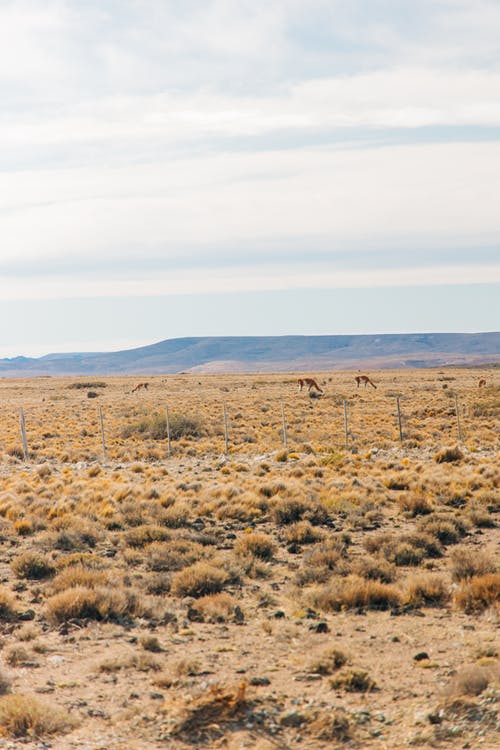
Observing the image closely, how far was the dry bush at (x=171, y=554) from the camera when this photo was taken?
13.1 metres

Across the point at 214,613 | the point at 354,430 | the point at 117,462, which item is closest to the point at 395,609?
the point at 214,613

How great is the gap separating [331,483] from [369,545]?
6.77 m

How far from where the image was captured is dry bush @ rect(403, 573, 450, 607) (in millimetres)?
10842

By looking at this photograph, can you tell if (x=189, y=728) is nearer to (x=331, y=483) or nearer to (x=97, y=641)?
(x=97, y=641)

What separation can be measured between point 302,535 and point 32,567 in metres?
5.26

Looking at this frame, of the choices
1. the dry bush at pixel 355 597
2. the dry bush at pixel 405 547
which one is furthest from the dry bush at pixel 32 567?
the dry bush at pixel 405 547

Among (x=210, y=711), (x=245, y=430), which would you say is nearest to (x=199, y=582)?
(x=210, y=711)

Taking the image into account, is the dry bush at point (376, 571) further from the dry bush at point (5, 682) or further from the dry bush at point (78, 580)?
the dry bush at point (5, 682)

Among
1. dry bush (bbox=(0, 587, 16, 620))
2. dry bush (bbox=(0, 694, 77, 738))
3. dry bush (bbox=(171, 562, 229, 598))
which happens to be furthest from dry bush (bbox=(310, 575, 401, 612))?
dry bush (bbox=(0, 694, 77, 738))

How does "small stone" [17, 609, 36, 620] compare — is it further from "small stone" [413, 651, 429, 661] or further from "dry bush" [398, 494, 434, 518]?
"dry bush" [398, 494, 434, 518]

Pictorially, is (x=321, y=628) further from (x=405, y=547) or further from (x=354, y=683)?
(x=405, y=547)

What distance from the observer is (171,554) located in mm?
13469

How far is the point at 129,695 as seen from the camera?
8.01 m

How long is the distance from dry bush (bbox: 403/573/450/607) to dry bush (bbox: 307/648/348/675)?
2.42 metres
